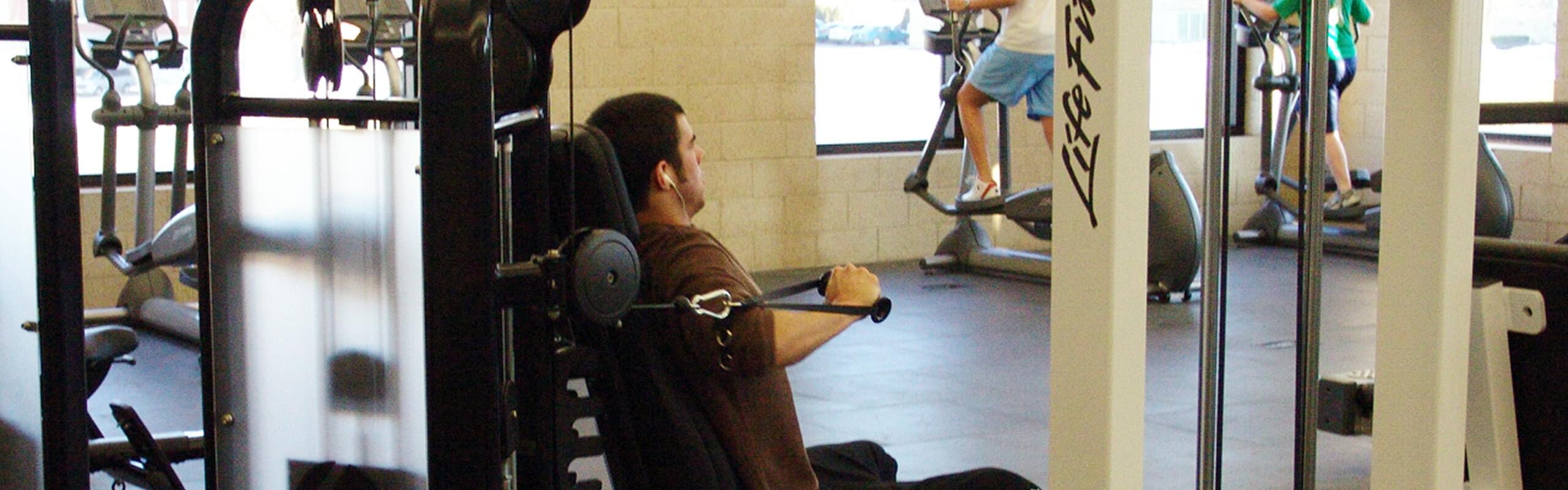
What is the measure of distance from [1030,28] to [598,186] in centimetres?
446

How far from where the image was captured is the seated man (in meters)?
1.96

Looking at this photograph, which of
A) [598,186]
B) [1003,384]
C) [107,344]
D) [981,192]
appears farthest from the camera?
[981,192]

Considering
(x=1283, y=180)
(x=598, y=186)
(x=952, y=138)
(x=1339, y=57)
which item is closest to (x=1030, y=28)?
(x=952, y=138)

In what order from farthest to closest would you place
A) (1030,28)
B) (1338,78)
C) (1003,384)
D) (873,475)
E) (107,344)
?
1. (1338,78)
2. (1030,28)
3. (1003,384)
4. (107,344)
5. (873,475)

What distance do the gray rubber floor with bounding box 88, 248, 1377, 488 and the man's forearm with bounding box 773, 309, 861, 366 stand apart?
4.61 ft

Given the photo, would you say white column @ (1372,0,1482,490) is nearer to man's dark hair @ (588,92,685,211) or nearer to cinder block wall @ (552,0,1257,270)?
man's dark hair @ (588,92,685,211)

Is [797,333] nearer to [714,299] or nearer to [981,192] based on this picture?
[714,299]

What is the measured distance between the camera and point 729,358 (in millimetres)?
1957

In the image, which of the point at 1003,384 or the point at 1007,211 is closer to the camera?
the point at 1003,384

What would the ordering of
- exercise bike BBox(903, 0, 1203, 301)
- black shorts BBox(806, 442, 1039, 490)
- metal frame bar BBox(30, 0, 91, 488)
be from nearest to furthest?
metal frame bar BBox(30, 0, 91, 488)
black shorts BBox(806, 442, 1039, 490)
exercise bike BBox(903, 0, 1203, 301)

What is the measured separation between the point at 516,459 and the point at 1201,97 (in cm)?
710

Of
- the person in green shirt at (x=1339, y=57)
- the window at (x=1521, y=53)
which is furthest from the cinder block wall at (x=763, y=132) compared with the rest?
the window at (x=1521, y=53)

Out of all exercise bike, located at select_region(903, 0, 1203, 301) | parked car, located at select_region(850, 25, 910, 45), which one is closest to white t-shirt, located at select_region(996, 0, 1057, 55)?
exercise bike, located at select_region(903, 0, 1203, 301)

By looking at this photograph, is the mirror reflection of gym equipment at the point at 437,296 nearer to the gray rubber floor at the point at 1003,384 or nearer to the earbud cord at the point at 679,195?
the earbud cord at the point at 679,195
